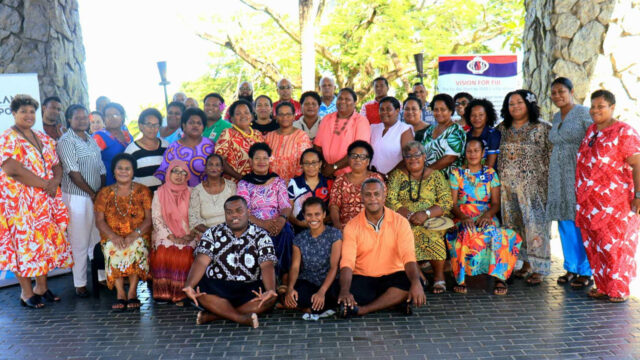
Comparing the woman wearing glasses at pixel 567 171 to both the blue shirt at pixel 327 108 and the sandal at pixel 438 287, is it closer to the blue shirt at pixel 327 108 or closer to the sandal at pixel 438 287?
the sandal at pixel 438 287

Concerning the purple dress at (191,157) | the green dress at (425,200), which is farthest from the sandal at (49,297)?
the green dress at (425,200)

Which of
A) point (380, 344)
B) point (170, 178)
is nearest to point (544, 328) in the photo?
point (380, 344)

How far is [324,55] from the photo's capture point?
1548cm

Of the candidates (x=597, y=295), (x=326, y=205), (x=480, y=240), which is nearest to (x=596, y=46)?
(x=480, y=240)

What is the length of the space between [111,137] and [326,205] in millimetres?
2580

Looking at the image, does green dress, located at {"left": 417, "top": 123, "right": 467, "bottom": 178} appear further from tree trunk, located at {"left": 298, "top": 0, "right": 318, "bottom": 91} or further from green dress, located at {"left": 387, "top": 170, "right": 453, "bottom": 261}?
tree trunk, located at {"left": 298, "top": 0, "right": 318, "bottom": 91}

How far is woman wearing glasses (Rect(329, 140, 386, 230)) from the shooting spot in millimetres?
5066

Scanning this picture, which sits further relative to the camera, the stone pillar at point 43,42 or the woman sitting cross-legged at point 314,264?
the stone pillar at point 43,42

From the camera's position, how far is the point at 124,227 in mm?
5000

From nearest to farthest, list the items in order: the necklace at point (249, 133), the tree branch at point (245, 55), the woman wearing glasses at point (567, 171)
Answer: the woman wearing glasses at point (567, 171), the necklace at point (249, 133), the tree branch at point (245, 55)

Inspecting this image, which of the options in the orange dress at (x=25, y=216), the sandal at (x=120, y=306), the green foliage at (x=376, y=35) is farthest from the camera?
the green foliage at (x=376, y=35)

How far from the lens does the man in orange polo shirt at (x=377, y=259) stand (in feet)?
14.3

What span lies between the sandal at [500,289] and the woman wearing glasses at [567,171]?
0.67m

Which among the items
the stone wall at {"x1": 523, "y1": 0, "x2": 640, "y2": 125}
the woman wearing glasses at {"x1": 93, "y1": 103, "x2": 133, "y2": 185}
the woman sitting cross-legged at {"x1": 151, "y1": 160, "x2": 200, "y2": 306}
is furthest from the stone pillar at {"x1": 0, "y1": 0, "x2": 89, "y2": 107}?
the stone wall at {"x1": 523, "y1": 0, "x2": 640, "y2": 125}
